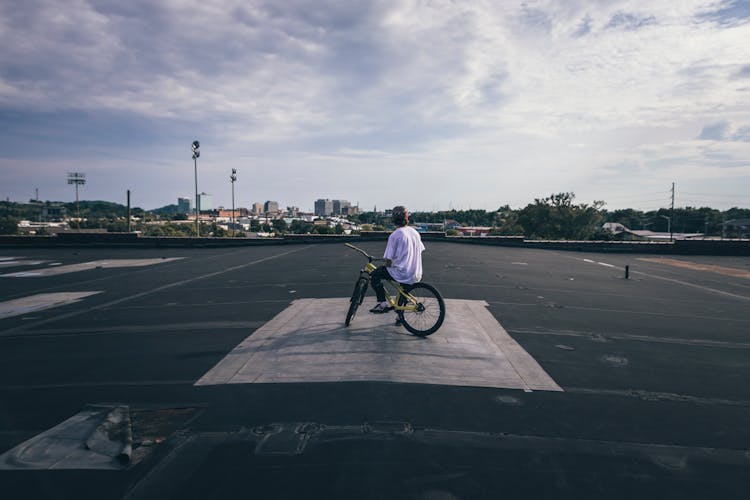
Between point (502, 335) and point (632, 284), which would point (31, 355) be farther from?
point (632, 284)

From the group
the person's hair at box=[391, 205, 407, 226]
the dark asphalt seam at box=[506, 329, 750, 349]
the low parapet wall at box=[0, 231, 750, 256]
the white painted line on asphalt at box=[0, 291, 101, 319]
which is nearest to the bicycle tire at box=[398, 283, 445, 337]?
the person's hair at box=[391, 205, 407, 226]

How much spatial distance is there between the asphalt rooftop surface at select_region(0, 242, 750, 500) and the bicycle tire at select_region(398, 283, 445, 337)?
27 cm

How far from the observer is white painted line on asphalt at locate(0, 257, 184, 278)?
13.9m

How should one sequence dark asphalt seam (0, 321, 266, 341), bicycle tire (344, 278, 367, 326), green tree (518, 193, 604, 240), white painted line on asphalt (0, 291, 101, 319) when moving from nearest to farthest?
1. bicycle tire (344, 278, 367, 326)
2. dark asphalt seam (0, 321, 266, 341)
3. white painted line on asphalt (0, 291, 101, 319)
4. green tree (518, 193, 604, 240)

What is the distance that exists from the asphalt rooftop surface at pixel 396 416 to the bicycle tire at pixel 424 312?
27cm

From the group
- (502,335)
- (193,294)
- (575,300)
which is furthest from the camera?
(193,294)

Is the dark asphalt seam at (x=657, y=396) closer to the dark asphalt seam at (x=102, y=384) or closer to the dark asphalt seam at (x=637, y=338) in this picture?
the dark asphalt seam at (x=637, y=338)

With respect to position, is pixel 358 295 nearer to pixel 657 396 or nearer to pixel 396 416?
pixel 396 416

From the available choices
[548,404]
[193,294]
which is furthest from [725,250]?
[193,294]

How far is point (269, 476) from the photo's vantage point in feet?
9.37

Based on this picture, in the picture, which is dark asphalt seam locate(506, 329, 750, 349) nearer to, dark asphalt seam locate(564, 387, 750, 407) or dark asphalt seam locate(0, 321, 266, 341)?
dark asphalt seam locate(564, 387, 750, 407)

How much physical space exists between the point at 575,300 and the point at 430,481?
817cm

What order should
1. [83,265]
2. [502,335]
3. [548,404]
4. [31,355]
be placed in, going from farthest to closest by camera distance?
[83,265] → [502,335] → [31,355] → [548,404]

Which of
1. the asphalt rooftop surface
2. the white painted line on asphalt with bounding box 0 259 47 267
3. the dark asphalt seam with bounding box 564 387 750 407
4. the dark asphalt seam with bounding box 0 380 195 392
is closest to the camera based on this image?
the asphalt rooftop surface
